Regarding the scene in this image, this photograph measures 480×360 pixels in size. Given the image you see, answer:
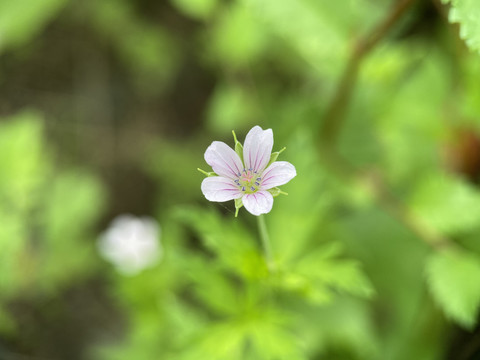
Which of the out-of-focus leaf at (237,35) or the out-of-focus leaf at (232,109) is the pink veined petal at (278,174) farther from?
the out-of-focus leaf at (237,35)

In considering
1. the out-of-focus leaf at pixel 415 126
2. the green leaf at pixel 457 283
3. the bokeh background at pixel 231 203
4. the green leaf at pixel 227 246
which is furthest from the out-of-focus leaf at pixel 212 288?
the out-of-focus leaf at pixel 415 126

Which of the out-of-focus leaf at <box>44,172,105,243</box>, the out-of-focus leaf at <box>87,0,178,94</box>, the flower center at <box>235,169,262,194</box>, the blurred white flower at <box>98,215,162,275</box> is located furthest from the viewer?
the out-of-focus leaf at <box>87,0,178,94</box>

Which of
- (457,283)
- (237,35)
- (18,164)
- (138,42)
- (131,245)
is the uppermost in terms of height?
(138,42)

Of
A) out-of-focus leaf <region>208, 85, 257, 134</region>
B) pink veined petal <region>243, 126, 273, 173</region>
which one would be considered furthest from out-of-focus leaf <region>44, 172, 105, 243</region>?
pink veined petal <region>243, 126, 273, 173</region>

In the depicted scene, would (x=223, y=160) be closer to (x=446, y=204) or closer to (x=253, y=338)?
(x=253, y=338)

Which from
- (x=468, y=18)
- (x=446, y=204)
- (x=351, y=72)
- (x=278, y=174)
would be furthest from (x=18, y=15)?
(x=446, y=204)

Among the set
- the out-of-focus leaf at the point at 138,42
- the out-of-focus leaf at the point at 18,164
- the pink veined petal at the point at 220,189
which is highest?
the out-of-focus leaf at the point at 138,42

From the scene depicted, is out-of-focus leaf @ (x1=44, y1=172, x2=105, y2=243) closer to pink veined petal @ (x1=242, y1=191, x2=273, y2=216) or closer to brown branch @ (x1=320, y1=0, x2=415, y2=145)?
brown branch @ (x1=320, y1=0, x2=415, y2=145)
